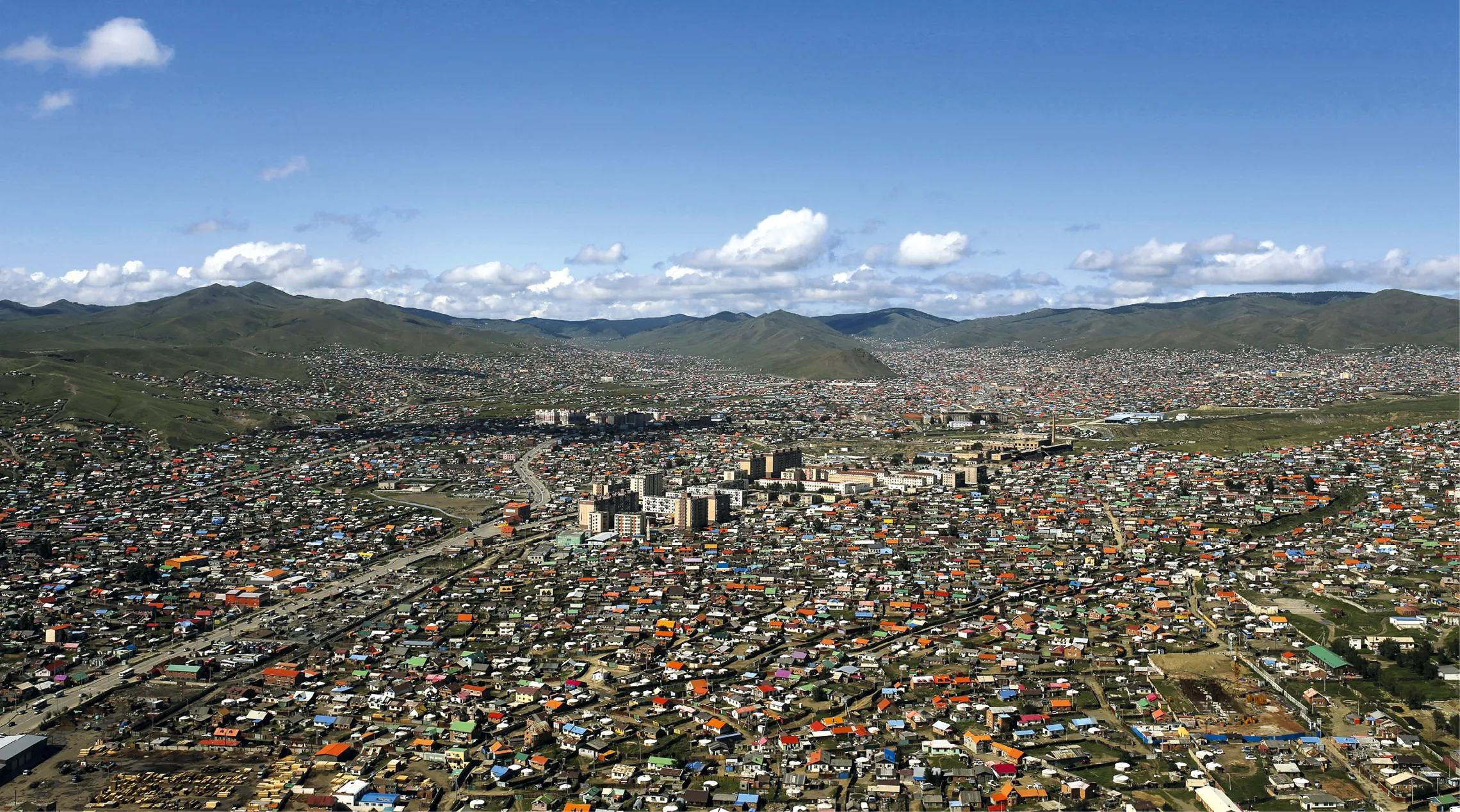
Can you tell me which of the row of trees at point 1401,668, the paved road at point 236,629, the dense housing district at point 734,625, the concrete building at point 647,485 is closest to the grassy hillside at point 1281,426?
the dense housing district at point 734,625

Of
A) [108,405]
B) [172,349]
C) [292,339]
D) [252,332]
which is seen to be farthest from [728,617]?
[252,332]

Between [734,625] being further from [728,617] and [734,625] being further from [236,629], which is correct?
[236,629]

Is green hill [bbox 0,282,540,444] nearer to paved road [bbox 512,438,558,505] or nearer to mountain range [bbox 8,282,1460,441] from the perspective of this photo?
mountain range [bbox 8,282,1460,441]

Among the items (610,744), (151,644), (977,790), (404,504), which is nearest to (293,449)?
(404,504)

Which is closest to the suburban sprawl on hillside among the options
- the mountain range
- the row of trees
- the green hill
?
the row of trees

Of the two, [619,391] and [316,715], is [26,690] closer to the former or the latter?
[316,715]
